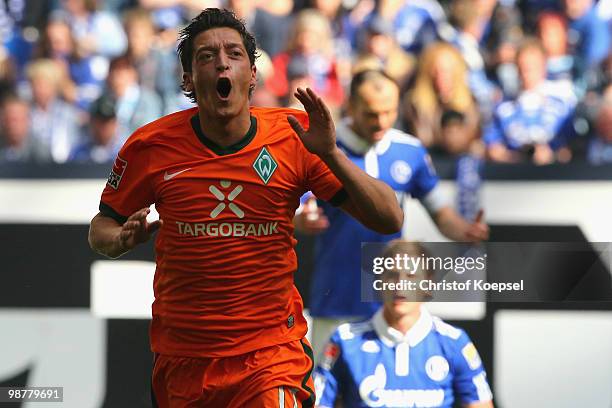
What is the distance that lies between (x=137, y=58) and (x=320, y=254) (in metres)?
2.23

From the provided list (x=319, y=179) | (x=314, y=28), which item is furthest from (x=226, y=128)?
(x=314, y=28)

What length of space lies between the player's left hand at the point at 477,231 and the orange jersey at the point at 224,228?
6.26ft

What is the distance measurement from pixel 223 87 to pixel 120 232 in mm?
580

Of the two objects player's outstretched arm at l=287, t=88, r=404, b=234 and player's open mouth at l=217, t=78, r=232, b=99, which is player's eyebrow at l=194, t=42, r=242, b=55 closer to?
player's open mouth at l=217, t=78, r=232, b=99

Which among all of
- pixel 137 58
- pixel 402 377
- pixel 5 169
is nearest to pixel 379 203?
pixel 402 377

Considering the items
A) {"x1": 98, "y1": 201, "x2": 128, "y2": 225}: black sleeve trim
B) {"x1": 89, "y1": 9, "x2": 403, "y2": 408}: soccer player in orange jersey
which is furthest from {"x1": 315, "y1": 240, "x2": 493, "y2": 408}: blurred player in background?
{"x1": 98, "y1": 201, "x2": 128, "y2": 225}: black sleeve trim

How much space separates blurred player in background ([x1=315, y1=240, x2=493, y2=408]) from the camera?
5.34 meters

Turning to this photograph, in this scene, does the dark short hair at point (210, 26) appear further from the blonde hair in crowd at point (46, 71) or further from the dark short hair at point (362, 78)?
the blonde hair in crowd at point (46, 71)

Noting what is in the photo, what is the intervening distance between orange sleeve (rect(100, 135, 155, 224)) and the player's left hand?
216 cm

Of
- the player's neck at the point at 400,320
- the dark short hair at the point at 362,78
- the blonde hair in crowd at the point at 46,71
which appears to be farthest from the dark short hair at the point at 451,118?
the blonde hair in crowd at the point at 46,71

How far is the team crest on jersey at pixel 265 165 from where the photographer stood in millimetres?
3520

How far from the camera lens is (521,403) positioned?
5.82m

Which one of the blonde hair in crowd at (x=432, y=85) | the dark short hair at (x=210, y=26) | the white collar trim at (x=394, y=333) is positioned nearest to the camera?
the dark short hair at (x=210, y=26)

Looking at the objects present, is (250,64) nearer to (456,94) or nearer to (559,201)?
(559,201)
